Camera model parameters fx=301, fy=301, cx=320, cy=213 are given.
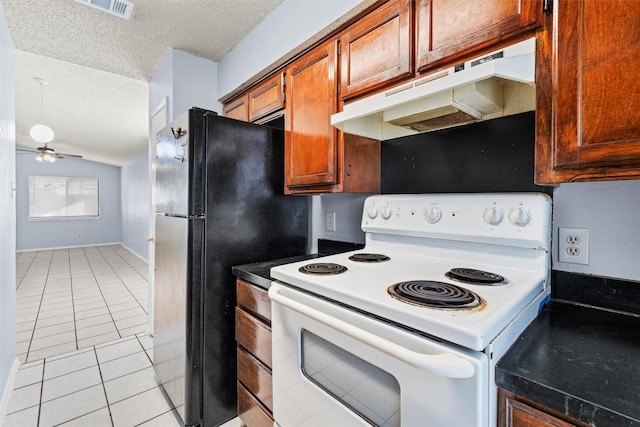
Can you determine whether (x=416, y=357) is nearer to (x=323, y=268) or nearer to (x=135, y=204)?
(x=323, y=268)

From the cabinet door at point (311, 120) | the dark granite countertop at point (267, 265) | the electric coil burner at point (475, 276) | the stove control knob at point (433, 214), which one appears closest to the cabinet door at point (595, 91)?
the electric coil burner at point (475, 276)

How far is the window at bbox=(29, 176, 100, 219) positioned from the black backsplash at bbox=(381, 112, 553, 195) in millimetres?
9619

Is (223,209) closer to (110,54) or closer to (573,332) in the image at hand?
(573,332)

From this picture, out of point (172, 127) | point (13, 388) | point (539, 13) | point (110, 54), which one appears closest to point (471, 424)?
point (539, 13)

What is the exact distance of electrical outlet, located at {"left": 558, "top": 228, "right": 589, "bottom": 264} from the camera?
1015 mm

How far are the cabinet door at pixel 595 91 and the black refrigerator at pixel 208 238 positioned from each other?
1.37 metres

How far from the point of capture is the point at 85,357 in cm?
237

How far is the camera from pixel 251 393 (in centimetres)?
148

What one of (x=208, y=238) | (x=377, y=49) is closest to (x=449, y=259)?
(x=377, y=49)

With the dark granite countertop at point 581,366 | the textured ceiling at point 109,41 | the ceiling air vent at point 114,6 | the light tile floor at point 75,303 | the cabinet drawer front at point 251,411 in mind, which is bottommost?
the light tile floor at point 75,303

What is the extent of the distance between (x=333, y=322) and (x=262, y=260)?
3.32 feet

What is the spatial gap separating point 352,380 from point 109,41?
278 centimetres

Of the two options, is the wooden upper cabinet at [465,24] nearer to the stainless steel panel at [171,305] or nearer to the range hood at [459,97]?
the range hood at [459,97]

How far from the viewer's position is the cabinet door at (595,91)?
694mm
